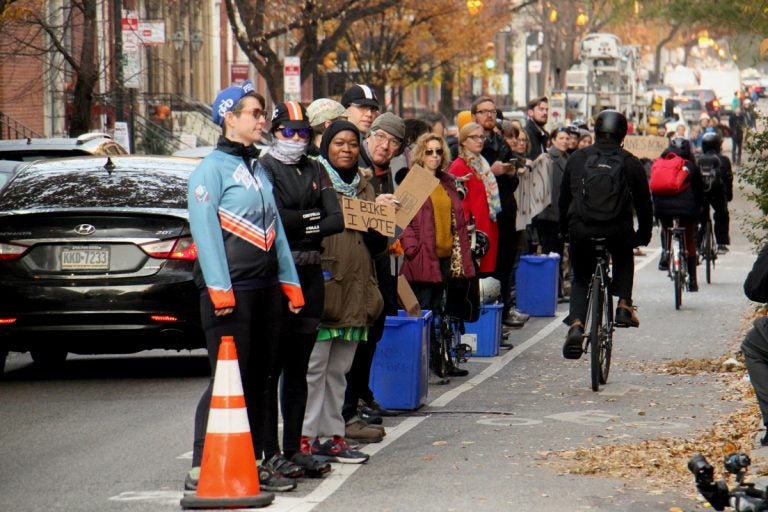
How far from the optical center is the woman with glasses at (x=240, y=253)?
7.85m

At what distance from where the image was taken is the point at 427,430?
33.3 ft

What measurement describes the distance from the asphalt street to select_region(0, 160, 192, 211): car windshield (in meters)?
1.33

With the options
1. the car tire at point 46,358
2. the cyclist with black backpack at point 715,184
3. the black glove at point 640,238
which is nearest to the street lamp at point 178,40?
the cyclist with black backpack at point 715,184

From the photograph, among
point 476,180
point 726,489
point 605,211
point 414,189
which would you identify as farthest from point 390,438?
point 476,180

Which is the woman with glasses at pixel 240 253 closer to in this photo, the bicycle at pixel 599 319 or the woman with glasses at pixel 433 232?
the woman with glasses at pixel 433 232

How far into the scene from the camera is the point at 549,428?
1028 cm

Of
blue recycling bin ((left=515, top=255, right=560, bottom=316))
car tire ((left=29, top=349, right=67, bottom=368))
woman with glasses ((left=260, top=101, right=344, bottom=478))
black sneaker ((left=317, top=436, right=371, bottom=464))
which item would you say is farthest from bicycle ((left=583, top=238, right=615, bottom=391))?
blue recycling bin ((left=515, top=255, right=560, bottom=316))

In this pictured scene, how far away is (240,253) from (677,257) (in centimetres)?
1170

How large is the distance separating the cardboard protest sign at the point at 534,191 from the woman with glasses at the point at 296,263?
755 cm

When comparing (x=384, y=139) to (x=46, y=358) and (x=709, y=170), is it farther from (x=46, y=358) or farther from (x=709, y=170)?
(x=709, y=170)

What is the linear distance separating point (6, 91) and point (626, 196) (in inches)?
999

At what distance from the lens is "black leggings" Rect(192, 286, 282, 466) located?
7.98m

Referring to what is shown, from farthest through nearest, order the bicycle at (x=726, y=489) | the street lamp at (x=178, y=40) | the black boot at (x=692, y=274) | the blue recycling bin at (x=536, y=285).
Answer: the street lamp at (x=178, y=40), the black boot at (x=692, y=274), the blue recycling bin at (x=536, y=285), the bicycle at (x=726, y=489)

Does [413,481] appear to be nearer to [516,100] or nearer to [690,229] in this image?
[690,229]
